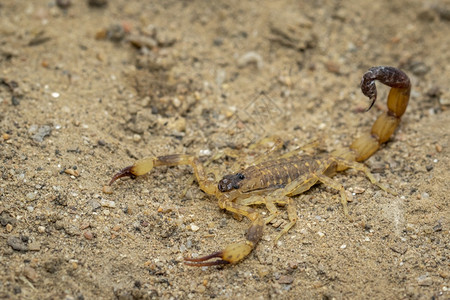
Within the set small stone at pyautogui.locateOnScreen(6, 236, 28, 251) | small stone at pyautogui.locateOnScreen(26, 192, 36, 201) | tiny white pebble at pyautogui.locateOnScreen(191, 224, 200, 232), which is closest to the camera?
small stone at pyautogui.locateOnScreen(6, 236, 28, 251)

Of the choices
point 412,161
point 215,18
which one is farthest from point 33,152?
point 412,161

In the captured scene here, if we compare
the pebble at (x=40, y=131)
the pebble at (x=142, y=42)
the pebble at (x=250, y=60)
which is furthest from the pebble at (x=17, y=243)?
the pebble at (x=250, y=60)

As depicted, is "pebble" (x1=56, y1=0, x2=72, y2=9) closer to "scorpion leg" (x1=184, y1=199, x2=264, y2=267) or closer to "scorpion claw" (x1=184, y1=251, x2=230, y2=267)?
"scorpion leg" (x1=184, y1=199, x2=264, y2=267)

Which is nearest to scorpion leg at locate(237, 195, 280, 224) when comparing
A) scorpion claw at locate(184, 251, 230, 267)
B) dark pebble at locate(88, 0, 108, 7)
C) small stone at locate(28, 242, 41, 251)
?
scorpion claw at locate(184, 251, 230, 267)

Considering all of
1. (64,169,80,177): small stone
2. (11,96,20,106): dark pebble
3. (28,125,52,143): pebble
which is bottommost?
(64,169,80,177): small stone

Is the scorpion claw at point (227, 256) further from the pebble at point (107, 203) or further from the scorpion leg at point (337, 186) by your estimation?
the scorpion leg at point (337, 186)

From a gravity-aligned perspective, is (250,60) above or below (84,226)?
above

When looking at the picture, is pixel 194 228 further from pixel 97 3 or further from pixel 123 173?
pixel 97 3

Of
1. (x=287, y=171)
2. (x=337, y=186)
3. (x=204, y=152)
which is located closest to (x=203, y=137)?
(x=204, y=152)
